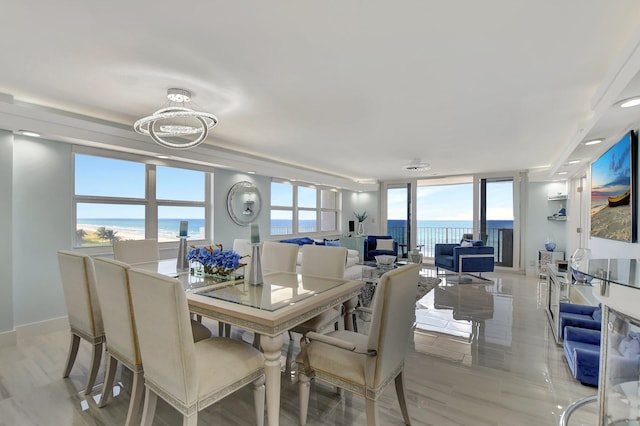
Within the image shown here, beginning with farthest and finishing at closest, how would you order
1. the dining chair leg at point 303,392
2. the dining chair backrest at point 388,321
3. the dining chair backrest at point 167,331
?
1. the dining chair leg at point 303,392
2. the dining chair backrest at point 388,321
3. the dining chair backrest at point 167,331

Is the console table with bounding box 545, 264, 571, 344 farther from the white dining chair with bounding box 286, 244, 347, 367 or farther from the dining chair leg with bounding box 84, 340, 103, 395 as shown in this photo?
the dining chair leg with bounding box 84, 340, 103, 395

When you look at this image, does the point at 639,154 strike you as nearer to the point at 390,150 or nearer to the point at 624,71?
the point at 624,71

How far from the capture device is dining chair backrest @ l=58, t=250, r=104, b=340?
206 centimetres

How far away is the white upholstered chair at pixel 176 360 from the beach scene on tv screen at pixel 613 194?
3.33 m

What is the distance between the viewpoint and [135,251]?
3.08 meters

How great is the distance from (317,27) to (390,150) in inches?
135

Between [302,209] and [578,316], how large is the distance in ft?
18.0

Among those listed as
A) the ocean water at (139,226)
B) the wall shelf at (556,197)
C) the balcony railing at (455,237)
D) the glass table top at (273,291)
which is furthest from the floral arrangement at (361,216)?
the glass table top at (273,291)

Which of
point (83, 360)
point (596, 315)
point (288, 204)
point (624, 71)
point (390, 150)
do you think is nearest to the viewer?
point (624, 71)

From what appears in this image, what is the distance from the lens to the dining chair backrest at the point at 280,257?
2.99 meters

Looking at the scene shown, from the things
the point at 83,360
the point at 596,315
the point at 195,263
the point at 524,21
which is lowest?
the point at 83,360

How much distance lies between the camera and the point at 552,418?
1.87 m

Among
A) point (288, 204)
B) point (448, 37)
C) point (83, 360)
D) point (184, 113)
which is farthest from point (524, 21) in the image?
point (288, 204)

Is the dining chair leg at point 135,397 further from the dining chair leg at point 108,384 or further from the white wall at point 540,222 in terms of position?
the white wall at point 540,222
